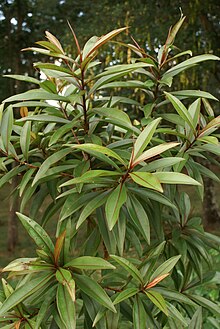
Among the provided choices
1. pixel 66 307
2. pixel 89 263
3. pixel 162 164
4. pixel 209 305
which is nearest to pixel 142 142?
pixel 162 164

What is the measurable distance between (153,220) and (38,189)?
426 millimetres

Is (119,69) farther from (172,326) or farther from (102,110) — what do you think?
(172,326)

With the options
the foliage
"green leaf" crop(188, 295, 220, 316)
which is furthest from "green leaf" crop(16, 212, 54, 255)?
"green leaf" crop(188, 295, 220, 316)

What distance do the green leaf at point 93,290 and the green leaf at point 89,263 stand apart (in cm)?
6

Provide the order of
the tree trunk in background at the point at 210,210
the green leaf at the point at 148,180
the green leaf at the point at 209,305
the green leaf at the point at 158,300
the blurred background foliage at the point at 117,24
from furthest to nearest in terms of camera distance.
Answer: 1. the tree trunk in background at the point at 210,210
2. the blurred background foliage at the point at 117,24
3. the green leaf at the point at 209,305
4. the green leaf at the point at 158,300
5. the green leaf at the point at 148,180

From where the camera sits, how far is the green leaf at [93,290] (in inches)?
48.3

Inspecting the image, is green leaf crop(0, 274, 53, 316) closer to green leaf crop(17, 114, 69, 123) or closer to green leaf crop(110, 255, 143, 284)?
green leaf crop(110, 255, 143, 284)

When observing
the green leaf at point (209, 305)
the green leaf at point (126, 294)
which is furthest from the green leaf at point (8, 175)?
the green leaf at point (209, 305)

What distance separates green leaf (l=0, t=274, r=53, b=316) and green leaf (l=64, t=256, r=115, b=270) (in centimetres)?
7

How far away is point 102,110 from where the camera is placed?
1.43m

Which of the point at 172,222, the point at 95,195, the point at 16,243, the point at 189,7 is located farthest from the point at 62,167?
the point at 16,243

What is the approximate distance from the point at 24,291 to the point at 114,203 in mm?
306

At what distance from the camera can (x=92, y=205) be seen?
130cm

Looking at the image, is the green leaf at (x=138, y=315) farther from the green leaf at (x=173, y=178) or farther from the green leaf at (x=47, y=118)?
the green leaf at (x=47, y=118)
